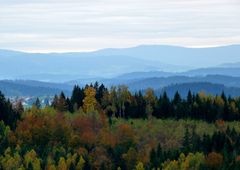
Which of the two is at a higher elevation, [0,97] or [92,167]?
[0,97]

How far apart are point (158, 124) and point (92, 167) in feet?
98.2

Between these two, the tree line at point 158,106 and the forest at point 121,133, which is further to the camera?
the tree line at point 158,106

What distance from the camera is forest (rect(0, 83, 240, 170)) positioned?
340 ft

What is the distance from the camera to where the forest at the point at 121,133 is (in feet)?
340

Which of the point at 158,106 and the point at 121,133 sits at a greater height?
the point at 158,106

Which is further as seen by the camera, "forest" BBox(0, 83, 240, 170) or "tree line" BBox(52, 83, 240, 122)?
"tree line" BBox(52, 83, 240, 122)

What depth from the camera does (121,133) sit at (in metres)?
118

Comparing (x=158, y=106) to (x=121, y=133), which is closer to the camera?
(x=121, y=133)

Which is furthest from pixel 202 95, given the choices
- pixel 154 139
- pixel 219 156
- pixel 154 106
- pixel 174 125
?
pixel 219 156

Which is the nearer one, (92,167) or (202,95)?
(92,167)

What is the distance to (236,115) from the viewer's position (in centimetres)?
14650

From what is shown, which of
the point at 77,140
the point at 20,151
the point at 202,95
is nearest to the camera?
the point at 20,151

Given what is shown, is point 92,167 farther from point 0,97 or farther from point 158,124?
point 0,97

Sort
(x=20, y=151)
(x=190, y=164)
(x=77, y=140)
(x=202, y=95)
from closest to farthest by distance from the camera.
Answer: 1. (x=190, y=164)
2. (x=20, y=151)
3. (x=77, y=140)
4. (x=202, y=95)
